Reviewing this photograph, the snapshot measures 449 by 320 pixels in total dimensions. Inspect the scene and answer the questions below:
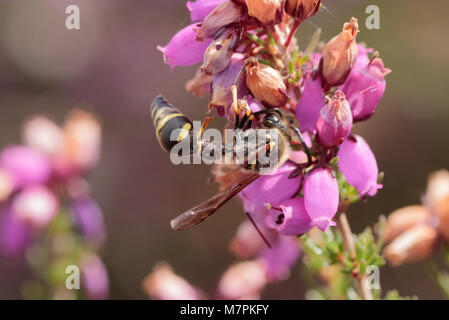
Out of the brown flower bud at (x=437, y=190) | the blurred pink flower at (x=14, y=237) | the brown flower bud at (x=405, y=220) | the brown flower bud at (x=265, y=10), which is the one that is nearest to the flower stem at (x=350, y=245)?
the brown flower bud at (x=405, y=220)

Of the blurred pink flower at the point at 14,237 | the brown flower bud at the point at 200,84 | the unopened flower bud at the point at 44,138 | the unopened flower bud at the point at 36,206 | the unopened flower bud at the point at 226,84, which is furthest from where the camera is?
the unopened flower bud at the point at 44,138

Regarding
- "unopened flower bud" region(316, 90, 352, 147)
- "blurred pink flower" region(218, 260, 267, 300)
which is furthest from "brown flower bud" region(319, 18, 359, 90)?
"blurred pink flower" region(218, 260, 267, 300)

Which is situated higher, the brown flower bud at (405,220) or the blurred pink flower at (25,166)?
the blurred pink flower at (25,166)

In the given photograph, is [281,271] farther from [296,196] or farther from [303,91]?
[303,91]

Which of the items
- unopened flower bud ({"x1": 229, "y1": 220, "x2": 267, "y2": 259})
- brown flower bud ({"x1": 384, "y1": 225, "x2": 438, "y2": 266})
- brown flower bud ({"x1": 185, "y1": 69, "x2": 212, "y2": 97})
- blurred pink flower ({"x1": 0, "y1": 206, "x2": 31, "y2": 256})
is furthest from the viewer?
blurred pink flower ({"x1": 0, "y1": 206, "x2": 31, "y2": 256})

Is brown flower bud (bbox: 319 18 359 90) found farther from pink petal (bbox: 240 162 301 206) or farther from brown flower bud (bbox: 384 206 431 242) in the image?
brown flower bud (bbox: 384 206 431 242)

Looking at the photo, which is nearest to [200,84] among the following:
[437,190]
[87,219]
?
[437,190]

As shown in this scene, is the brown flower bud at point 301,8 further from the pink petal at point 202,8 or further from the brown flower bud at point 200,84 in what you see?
the brown flower bud at point 200,84

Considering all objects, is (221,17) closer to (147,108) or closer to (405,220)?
(405,220)
